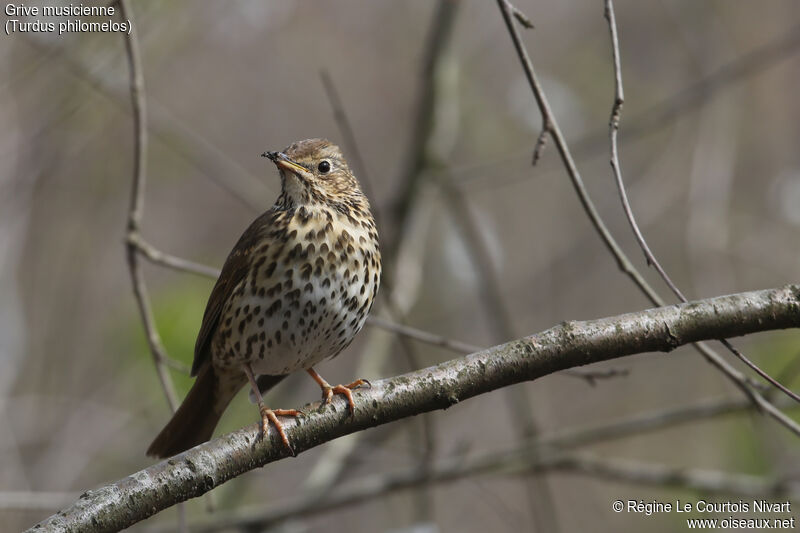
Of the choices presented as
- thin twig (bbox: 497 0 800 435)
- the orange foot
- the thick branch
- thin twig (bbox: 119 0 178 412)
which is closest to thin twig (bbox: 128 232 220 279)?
thin twig (bbox: 119 0 178 412)

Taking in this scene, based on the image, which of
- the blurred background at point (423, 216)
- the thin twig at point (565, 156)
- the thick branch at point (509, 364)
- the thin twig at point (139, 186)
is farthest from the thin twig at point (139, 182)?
the thin twig at point (565, 156)

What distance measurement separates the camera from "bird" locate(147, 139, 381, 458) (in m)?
4.58

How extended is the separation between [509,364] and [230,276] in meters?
2.00

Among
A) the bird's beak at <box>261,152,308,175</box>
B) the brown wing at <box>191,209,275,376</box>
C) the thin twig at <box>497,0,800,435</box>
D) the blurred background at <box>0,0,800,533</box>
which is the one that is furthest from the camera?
the blurred background at <box>0,0,800,533</box>

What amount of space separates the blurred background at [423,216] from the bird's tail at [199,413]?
3.25 ft

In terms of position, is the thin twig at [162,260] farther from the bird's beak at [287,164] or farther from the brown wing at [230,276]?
the bird's beak at [287,164]

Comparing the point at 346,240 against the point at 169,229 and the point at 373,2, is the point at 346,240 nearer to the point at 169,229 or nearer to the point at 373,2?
the point at 169,229

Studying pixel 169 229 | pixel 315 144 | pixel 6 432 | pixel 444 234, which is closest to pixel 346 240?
pixel 315 144

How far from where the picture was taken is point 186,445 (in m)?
5.08

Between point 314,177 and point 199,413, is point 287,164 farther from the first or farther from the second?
point 199,413

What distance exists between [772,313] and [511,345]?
3.06 feet

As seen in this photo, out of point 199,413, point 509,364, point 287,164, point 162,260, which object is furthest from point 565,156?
point 199,413

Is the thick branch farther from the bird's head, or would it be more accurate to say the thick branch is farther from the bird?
the bird's head

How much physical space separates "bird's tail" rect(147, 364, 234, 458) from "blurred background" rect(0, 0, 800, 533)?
99cm
